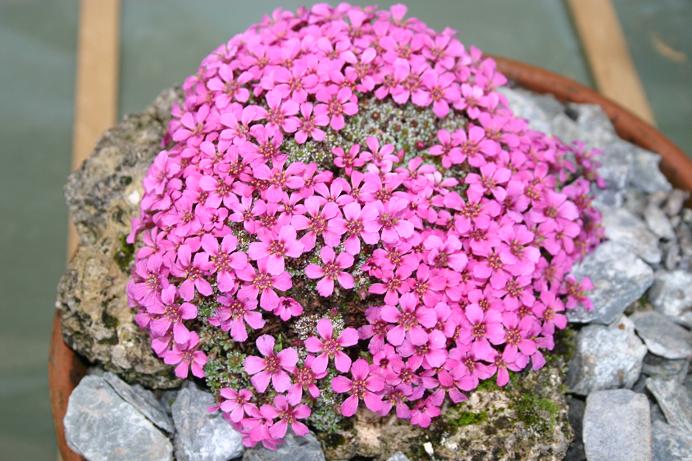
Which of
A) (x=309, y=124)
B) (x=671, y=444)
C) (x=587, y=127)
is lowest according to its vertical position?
(x=671, y=444)

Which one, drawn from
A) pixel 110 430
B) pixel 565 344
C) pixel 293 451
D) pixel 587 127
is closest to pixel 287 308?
pixel 293 451

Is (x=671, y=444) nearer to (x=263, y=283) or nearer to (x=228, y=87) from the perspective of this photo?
(x=263, y=283)

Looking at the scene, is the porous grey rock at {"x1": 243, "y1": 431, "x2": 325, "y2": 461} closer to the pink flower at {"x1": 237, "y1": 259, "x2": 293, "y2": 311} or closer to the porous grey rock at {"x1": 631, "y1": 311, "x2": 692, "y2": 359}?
the pink flower at {"x1": 237, "y1": 259, "x2": 293, "y2": 311}

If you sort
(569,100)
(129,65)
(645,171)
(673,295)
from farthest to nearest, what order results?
(129,65)
(569,100)
(645,171)
(673,295)

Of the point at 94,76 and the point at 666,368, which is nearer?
the point at 666,368

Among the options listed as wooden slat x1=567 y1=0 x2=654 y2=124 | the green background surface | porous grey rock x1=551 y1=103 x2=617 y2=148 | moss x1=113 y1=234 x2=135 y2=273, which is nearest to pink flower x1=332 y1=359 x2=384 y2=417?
moss x1=113 y1=234 x2=135 y2=273

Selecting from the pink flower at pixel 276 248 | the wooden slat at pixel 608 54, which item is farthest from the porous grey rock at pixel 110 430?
the wooden slat at pixel 608 54

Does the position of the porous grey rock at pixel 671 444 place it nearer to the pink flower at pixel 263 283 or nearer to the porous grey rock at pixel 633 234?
the porous grey rock at pixel 633 234

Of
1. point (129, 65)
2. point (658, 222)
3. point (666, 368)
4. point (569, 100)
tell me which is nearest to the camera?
point (666, 368)
